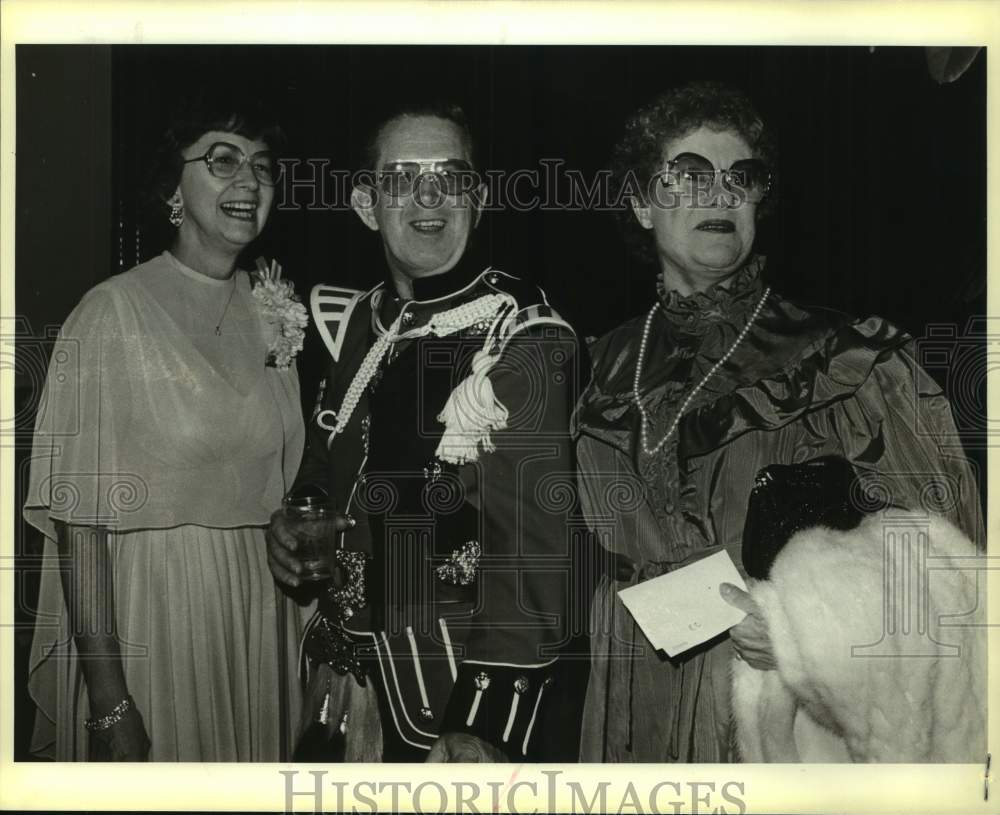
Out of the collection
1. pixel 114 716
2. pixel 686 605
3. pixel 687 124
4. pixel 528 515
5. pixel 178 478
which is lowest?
pixel 114 716

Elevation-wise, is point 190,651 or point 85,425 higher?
point 85,425

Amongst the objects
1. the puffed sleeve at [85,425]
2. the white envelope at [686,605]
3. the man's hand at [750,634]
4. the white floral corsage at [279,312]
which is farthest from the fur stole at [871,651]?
the puffed sleeve at [85,425]

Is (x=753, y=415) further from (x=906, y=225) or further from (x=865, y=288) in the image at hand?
(x=906, y=225)

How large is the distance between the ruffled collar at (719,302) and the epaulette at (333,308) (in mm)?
908

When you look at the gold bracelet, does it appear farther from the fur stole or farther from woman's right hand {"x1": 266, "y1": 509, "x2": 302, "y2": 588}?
the fur stole

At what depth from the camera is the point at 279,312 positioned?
3506mm

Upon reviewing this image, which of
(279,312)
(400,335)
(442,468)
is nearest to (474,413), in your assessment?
(442,468)

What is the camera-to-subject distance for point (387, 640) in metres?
3.48

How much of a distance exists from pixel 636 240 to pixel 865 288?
0.68 m

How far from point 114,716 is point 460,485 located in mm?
1211

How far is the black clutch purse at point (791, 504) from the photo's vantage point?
136 inches

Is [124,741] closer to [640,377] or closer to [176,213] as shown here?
[176,213]

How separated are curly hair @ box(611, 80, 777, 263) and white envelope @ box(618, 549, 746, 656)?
3.40ft

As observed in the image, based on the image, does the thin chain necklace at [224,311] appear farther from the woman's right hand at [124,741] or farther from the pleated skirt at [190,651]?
the woman's right hand at [124,741]
